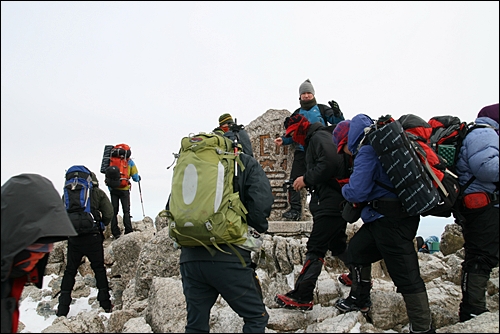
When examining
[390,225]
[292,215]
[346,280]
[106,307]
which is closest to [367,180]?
[390,225]

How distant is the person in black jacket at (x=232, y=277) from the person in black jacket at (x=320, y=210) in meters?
1.33

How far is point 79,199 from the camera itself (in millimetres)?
7172

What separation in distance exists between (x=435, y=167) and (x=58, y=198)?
12.5ft

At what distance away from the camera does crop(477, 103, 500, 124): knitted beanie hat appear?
4.70m

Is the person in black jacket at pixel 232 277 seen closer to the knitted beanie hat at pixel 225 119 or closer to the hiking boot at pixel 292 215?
the knitted beanie hat at pixel 225 119

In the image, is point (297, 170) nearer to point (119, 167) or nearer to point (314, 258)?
point (314, 258)

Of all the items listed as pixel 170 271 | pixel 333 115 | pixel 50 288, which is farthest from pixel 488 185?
pixel 50 288

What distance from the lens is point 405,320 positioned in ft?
16.6

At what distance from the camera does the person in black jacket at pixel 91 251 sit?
7.25 meters

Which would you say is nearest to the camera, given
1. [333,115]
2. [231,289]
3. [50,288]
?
[231,289]

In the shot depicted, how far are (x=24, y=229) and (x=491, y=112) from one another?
518 centimetres

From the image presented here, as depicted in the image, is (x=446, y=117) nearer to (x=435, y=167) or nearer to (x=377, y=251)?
(x=435, y=167)

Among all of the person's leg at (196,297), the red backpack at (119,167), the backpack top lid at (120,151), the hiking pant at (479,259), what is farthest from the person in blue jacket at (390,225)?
the backpack top lid at (120,151)

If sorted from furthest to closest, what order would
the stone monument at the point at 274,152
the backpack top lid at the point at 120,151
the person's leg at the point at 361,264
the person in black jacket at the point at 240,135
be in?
the backpack top lid at the point at 120,151, the stone monument at the point at 274,152, the person in black jacket at the point at 240,135, the person's leg at the point at 361,264
